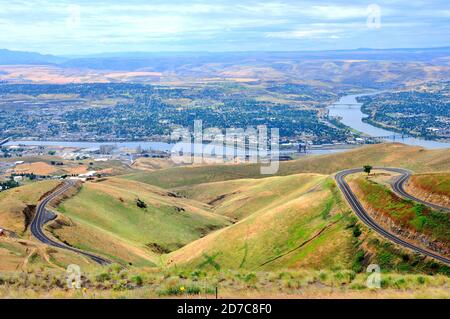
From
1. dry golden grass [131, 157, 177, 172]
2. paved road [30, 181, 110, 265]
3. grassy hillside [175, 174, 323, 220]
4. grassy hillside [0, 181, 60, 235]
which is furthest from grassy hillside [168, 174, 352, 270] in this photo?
dry golden grass [131, 157, 177, 172]

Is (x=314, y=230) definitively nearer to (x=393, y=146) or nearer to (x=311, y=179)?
(x=311, y=179)

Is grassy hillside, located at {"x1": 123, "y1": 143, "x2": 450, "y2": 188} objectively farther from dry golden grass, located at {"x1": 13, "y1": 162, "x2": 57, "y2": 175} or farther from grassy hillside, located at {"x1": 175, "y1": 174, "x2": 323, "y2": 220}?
dry golden grass, located at {"x1": 13, "y1": 162, "x2": 57, "y2": 175}

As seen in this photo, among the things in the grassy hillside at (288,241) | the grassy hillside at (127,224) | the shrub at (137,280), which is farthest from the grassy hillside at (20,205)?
the shrub at (137,280)

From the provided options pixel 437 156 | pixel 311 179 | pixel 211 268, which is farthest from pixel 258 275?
pixel 437 156

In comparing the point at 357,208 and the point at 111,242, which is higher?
the point at 357,208

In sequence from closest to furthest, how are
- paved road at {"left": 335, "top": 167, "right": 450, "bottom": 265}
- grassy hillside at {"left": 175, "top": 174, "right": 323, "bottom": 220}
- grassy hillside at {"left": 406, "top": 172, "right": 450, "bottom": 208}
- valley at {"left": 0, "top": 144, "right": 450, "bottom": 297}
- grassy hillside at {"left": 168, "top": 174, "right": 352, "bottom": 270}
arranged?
1. valley at {"left": 0, "top": 144, "right": 450, "bottom": 297}
2. paved road at {"left": 335, "top": 167, "right": 450, "bottom": 265}
3. grassy hillside at {"left": 168, "top": 174, "right": 352, "bottom": 270}
4. grassy hillside at {"left": 406, "top": 172, "right": 450, "bottom": 208}
5. grassy hillside at {"left": 175, "top": 174, "right": 323, "bottom": 220}

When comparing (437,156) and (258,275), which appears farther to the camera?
(437,156)
